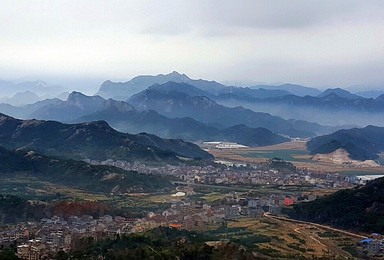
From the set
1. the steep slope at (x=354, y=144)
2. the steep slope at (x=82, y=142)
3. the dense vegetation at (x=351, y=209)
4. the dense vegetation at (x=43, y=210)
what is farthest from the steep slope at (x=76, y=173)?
the steep slope at (x=354, y=144)

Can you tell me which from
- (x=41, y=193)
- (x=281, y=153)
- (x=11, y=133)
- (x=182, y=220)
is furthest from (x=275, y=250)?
(x=281, y=153)

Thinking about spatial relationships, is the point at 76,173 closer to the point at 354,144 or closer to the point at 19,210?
the point at 19,210

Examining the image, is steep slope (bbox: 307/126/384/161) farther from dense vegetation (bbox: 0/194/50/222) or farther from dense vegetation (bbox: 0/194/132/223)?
dense vegetation (bbox: 0/194/50/222)

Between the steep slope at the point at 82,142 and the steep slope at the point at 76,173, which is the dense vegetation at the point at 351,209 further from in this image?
the steep slope at the point at 82,142

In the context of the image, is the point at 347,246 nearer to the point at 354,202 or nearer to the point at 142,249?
the point at 354,202

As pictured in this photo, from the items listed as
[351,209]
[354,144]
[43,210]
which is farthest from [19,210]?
[354,144]
